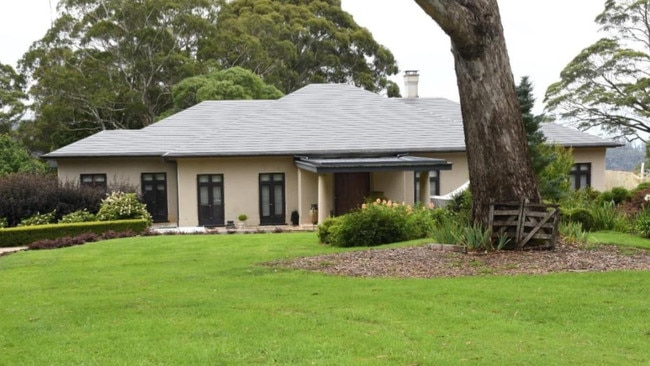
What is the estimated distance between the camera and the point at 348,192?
2738cm

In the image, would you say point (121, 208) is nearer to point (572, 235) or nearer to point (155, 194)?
point (155, 194)

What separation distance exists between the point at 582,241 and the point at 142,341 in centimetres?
908

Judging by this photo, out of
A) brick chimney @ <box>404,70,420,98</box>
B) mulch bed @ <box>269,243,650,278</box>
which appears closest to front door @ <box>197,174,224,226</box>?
brick chimney @ <box>404,70,420,98</box>

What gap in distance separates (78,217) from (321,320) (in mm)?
18708

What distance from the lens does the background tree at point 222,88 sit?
38.5m

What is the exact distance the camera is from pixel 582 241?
493 inches

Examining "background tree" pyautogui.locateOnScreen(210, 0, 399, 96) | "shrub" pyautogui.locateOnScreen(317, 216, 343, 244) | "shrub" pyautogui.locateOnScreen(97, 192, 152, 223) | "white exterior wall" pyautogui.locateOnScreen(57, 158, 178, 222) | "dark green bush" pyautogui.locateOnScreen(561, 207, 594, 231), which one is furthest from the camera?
"background tree" pyautogui.locateOnScreen(210, 0, 399, 96)

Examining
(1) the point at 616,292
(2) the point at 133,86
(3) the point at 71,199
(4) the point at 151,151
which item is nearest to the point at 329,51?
(2) the point at 133,86

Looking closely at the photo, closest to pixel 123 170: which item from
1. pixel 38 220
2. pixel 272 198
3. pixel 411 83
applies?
pixel 38 220

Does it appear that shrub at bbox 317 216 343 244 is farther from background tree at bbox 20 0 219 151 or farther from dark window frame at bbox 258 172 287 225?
background tree at bbox 20 0 219 151

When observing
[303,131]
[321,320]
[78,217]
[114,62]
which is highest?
[114,62]

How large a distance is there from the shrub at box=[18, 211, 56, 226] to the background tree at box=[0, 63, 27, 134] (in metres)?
28.0

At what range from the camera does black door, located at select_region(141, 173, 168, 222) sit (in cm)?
2858

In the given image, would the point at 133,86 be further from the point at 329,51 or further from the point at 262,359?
the point at 262,359
